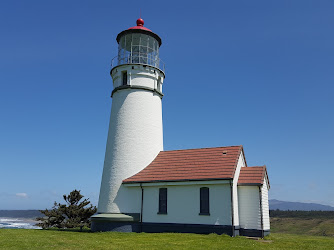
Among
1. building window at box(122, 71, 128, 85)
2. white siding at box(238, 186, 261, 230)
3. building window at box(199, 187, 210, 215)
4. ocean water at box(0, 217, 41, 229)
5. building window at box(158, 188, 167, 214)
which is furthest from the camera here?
ocean water at box(0, 217, 41, 229)

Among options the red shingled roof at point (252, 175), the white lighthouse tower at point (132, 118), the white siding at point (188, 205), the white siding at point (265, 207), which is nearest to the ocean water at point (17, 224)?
the white lighthouse tower at point (132, 118)

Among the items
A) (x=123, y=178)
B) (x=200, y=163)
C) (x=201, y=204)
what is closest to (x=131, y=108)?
(x=123, y=178)

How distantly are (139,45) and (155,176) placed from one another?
10.00m

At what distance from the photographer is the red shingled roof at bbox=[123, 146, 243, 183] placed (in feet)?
61.3

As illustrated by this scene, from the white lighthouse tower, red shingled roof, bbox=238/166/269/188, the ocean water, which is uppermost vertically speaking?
the white lighthouse tower

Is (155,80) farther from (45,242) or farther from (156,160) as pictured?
(45,242)

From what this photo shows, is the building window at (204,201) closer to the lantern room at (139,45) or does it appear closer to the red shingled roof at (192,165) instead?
the red shingled roof at (192,165)

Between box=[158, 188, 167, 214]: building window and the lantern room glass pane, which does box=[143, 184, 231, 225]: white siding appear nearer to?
box=[158, 188, 167, 214]: building window

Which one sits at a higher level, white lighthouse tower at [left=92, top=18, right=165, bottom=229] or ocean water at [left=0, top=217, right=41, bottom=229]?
white lighthouse tower at [left=92, top=18, right=165, bottom=229]

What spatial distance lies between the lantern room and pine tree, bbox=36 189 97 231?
1126cm

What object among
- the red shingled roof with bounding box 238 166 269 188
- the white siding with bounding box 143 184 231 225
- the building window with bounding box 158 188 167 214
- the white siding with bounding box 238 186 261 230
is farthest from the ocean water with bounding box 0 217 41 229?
the red shingled roof with bounding box 238 166 269 188

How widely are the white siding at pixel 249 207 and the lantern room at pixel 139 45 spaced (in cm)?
1124

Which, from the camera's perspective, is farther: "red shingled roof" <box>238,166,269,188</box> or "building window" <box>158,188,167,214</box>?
"building window" <box>158,188,167,214</box>

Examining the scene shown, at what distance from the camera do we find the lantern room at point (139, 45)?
912 inches
